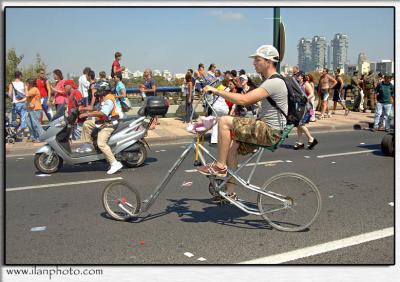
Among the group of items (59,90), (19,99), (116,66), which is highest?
(116,66)

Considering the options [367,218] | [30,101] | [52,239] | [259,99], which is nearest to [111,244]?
[52,239]

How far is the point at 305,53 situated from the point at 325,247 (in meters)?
11.0

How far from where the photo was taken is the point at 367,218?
4867mm

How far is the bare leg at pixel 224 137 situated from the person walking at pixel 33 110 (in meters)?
7.24

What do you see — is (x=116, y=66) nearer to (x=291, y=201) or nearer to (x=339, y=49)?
(x=339, y=49)

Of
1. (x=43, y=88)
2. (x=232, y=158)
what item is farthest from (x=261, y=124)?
(x=43, y=88)

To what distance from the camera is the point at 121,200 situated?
15.8ft

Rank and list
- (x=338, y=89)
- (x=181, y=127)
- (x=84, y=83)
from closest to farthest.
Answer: (x=84, y=83), (x=181, y=127), (x=338, y=89)

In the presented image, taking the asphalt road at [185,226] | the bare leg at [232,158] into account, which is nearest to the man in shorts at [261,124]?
the bare leg at [232,158]

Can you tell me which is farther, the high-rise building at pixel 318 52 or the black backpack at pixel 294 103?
the high-rise building at pixel 318 52

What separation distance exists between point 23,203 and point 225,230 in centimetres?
287

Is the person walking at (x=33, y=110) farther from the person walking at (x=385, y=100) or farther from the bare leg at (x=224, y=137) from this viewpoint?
the person walking at (x=385, y=100)

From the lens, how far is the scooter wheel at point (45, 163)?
7395 millimetres

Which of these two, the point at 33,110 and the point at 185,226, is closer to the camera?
the point at 185,226
